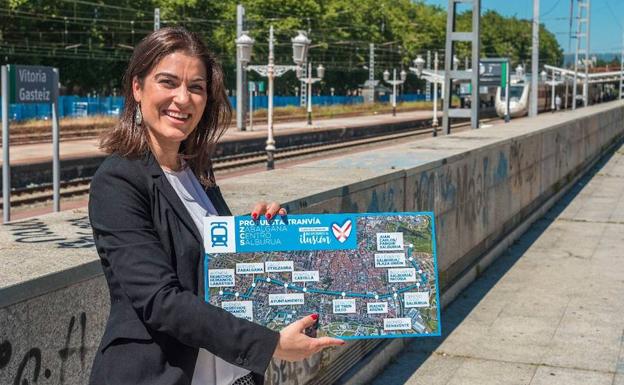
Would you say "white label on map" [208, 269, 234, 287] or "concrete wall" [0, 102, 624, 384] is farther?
"concrete wall" [0, 102, 624, 384]

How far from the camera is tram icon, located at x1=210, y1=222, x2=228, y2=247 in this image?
7.36 feet

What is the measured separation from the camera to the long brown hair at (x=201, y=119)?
2.21m

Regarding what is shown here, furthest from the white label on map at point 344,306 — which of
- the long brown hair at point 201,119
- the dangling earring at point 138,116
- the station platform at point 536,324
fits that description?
the station platform at point 536,324

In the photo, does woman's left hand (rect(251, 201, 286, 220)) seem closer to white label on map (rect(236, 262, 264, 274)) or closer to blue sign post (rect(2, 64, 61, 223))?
white label on map (rect(236, 262, 264, 274))

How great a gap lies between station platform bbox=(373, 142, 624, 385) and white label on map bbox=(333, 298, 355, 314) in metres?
3.22

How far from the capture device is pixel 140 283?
79.5 inches

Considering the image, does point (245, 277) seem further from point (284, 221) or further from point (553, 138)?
point (553, 138)

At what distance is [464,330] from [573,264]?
9.99 ft

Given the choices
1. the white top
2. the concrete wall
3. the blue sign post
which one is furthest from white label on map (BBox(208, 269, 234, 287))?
the blue sign post

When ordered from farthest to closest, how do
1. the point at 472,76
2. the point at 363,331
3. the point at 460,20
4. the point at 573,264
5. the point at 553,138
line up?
the point at 460,20 → the point at 472,76 → the point at 553,138 → the point at 573,264 → the point at 363,331

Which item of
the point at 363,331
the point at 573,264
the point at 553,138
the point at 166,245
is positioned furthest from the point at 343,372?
the point at 553,138

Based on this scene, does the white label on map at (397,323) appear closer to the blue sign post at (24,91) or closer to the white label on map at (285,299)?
the white label on map at (285,299)

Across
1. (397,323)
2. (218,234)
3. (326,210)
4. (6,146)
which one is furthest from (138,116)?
(6,146)

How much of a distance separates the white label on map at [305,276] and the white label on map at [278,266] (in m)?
0.02
